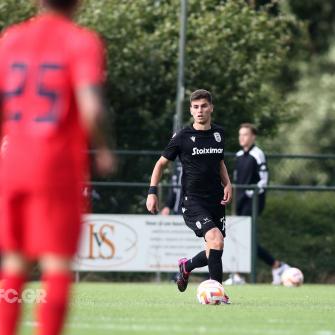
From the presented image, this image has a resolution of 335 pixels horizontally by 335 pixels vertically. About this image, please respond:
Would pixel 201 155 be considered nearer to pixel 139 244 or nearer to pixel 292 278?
pixel 292 278

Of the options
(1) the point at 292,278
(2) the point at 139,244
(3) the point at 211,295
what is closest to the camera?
(3) the point at 211,295

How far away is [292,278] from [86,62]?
11897 millimetres

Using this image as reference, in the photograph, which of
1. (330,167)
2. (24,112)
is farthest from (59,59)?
(330,167)

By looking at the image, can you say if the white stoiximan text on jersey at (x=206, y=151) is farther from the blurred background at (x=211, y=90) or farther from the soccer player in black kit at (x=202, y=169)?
the blurred background at (x=211, y=90)

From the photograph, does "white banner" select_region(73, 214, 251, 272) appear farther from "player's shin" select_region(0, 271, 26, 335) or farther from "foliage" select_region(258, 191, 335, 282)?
"player's shin" select_region(0, 271, 26, 335)

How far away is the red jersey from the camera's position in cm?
623

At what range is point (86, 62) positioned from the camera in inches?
245

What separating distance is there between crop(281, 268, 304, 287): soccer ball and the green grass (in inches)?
73.0

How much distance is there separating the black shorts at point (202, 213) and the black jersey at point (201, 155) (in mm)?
71

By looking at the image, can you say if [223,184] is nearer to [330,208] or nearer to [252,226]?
[252,226]

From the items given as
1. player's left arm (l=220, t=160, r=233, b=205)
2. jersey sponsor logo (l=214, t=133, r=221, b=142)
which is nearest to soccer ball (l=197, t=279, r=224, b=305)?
player's left arm (l=220, t=160, r=233, b=205)

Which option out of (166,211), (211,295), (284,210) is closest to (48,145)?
(211,295)

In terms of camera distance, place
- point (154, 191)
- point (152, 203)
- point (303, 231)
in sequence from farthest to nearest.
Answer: point (303, 231)
point (154, 191)
point (152, 203)

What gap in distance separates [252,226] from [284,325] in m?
9.82
